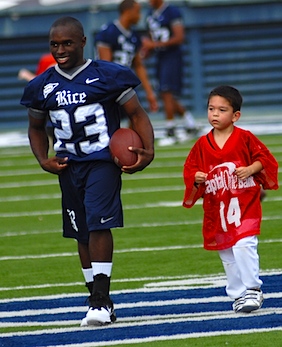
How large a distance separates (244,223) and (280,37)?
59.6 ft

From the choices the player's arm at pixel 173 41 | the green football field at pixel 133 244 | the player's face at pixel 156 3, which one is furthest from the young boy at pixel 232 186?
the player's face at pixel 156 3

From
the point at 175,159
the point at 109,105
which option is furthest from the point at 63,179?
the point at 175,159

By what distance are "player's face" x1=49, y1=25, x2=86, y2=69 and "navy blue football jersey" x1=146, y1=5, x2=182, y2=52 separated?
10980 millimetres

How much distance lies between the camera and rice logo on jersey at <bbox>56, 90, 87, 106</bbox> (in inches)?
258

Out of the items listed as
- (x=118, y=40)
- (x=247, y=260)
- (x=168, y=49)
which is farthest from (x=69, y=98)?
(x=168, y=49)

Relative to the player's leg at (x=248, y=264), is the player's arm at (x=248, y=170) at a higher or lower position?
higher

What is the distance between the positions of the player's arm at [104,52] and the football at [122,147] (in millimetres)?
9323

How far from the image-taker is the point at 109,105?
21.8ft

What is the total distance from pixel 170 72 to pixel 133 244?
8.31 metres

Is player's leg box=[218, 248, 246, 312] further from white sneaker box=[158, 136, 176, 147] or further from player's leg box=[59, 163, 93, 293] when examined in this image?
white sneaker box=[158, 136, 176, 147]

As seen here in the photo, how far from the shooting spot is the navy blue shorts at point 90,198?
6.49m

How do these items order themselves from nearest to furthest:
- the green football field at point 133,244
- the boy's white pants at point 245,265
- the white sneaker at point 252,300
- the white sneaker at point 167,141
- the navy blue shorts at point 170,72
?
the white sneaker at point 252,300 < the boy's white pants at point 245,265 < the green football field at point 133,244 < the white sneaker at point 167,141 < the navy blue shorts at point 170,72

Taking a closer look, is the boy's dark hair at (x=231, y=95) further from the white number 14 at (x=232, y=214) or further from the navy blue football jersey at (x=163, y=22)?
the navy blue football jersey at (x=163, y=22)

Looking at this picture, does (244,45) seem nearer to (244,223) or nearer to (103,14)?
(103,14)
